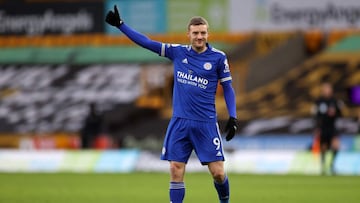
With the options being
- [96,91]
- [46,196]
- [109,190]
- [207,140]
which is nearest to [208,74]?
[207,140]

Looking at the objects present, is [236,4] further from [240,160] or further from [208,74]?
[208,74]

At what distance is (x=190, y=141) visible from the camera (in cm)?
1200

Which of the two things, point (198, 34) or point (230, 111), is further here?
point (230, 111)

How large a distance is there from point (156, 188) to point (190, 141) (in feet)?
23.0

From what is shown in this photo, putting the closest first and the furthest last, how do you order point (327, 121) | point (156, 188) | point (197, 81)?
point (197, 81) < point (156, 188) < point (327, 121)

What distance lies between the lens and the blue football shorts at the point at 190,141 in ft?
A: 39.0

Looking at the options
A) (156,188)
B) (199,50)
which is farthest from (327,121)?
(199,50)

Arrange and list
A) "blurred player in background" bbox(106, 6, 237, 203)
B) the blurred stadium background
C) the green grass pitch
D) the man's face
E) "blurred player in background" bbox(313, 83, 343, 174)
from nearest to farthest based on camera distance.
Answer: the man's face
"blurred player in background" bbox(106, 6, 237, 203)
the green grass pitch
"blurred player in background" bbox(313, 83, 343, 174)
the blurred stadium background

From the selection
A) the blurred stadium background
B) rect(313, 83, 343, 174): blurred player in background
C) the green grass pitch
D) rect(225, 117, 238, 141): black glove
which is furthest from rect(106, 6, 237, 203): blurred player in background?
the blurred stadium background

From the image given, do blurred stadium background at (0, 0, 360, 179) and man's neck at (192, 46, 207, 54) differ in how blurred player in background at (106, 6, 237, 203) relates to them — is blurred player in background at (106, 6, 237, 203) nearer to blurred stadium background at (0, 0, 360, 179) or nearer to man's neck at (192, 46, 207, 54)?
man's neck at (192, 46, 207, 54)

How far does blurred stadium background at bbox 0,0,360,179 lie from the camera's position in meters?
34.0

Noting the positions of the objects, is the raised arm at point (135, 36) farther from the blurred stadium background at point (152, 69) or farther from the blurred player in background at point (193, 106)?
the blurred stadium background at point (152, 69)

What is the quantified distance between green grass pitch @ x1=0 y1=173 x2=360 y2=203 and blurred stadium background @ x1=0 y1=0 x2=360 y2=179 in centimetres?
869

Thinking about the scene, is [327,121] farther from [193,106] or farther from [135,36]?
[135,36]
